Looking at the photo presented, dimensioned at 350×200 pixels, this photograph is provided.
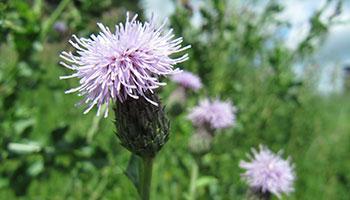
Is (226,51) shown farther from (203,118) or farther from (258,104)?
(203,118)

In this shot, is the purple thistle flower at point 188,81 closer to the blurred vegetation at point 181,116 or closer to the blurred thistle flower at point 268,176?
the blurred vegetation at point 181,116

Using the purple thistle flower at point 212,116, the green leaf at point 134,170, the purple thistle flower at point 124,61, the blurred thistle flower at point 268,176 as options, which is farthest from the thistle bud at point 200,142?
the purple thistle flower at point 124,61

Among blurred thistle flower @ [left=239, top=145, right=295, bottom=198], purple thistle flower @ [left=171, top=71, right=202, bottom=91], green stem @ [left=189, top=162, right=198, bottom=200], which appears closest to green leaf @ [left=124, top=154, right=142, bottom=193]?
blurred thistle flower @ [left=239, top=145, right=295, bottom=198]

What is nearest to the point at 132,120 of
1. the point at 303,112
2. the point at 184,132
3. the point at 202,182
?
the point at 202,182

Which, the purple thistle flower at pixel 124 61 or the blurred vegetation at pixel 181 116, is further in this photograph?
the blurred vegetation at pixel 181 116

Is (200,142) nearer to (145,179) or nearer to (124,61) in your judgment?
(145,179)

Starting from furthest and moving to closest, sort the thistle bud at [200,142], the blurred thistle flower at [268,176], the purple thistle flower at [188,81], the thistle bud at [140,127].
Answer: the purple thistle flower at [188,81]
the thistle bud at [200,142]
the blurred thistle flower at [268,176]
the thistle bud at [140,127]
